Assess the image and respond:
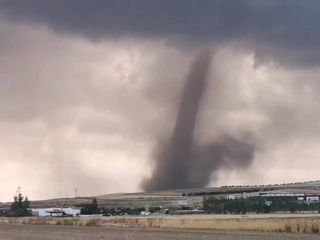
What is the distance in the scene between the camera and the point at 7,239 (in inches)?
2842

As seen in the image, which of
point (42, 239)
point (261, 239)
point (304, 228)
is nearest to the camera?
point (261, 239)

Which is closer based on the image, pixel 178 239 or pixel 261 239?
pixel 261 239

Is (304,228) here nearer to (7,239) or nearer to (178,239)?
(178,239)

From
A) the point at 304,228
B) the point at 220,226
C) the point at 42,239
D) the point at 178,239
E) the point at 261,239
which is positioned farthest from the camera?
the point at 220,226

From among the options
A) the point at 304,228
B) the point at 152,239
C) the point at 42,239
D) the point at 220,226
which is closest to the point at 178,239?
the point at 152,239

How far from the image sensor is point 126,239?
64.5 metres

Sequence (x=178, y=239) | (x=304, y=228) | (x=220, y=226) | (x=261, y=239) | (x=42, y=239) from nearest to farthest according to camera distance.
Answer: (x=261, y=239) < (x=178, y=239) < (x=42, y=239) < (x=304, y=228) < (x=220, y=226)

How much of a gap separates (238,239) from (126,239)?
38.2 ft

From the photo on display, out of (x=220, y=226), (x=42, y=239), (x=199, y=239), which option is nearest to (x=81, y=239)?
(x=42, y=239)

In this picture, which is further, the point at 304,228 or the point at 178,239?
the point at 304,228

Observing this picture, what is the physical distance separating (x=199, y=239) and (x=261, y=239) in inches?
245

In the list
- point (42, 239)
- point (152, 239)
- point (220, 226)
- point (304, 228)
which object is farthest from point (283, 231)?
point (42, 239)

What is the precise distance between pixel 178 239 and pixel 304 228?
74.5 feet

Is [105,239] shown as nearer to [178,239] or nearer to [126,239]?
[126,239]
